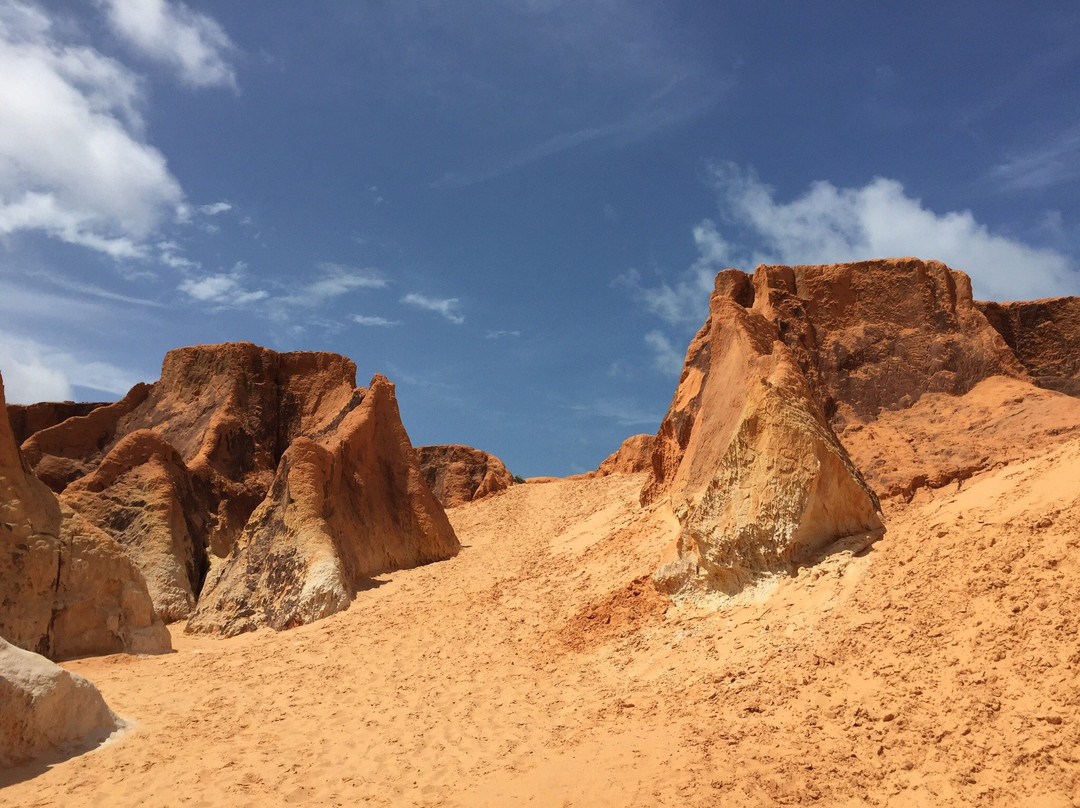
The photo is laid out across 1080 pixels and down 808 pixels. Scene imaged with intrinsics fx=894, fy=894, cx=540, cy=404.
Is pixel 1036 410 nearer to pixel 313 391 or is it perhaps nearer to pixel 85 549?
pixel 85 549

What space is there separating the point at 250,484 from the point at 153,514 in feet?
12.2

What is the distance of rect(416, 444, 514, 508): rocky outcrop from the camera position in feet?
116

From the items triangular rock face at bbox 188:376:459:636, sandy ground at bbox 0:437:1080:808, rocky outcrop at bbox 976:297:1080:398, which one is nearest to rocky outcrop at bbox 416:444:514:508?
triangular rock face at bbox 188:376:459:636

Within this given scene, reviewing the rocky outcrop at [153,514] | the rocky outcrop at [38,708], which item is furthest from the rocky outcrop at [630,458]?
the rocky outcrop at [38,708]

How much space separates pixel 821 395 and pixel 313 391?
13882 mm

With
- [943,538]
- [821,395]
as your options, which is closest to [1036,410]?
[821,395]

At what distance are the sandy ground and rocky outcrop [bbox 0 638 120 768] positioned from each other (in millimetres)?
206

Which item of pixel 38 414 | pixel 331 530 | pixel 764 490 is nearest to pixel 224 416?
pixel 331 530

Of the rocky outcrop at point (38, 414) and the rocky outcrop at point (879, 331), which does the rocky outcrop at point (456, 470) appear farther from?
the rocky outcrop at point (879, 331)

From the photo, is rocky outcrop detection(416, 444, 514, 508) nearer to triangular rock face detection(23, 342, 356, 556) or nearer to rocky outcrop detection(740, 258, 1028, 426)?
triangular rock face detection(23, 342, 356, 556)

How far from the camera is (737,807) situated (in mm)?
5703

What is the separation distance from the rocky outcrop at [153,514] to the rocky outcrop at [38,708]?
8.23 m

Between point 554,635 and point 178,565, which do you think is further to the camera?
point 178,565

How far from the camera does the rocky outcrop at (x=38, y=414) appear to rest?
2667 cm
